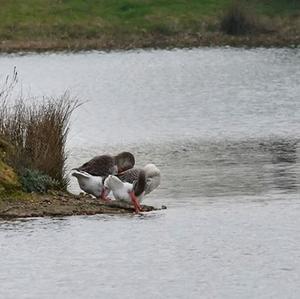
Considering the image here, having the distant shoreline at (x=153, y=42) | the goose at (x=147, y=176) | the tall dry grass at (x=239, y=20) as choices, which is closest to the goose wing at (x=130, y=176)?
the goose at (x=147, y=176)

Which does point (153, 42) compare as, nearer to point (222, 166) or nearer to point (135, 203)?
point (222, 166)

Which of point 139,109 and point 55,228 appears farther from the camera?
point 139,109

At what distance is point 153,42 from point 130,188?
51.8m

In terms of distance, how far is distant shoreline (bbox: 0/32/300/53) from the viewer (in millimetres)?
72812

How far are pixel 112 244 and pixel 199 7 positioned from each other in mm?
58147

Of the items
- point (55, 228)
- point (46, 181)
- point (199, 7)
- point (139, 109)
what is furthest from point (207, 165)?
point (199, 7)

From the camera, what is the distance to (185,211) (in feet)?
75.1

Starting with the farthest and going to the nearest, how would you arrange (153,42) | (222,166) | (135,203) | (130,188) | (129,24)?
(129,24) < (153,42) < (222,166) < (130,188) < (135,203)

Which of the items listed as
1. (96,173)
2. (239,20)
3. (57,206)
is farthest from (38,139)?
(239,20)

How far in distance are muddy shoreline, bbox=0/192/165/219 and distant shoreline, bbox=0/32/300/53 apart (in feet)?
163

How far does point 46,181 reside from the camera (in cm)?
2334

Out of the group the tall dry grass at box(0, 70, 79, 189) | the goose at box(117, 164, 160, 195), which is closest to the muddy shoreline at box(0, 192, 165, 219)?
the goose at box(117, 164, 160, 195)

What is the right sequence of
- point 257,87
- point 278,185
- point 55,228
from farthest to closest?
point 257,87 < point 278,185 < point 55,228

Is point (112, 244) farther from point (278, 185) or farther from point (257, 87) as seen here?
point (257, 87)
